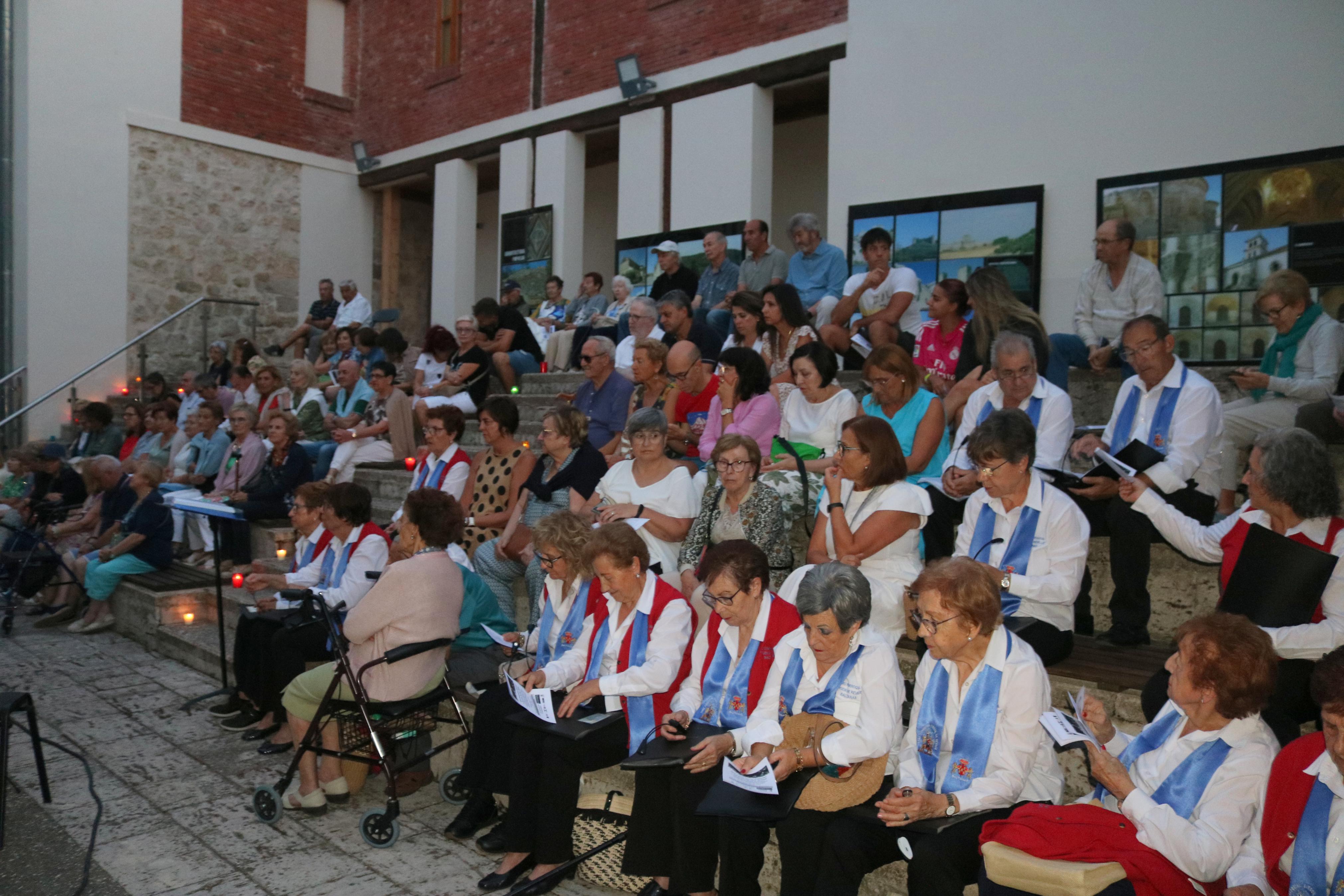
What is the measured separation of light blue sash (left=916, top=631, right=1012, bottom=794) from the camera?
275 cm

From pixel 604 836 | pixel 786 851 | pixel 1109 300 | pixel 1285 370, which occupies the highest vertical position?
pixel 1109 300

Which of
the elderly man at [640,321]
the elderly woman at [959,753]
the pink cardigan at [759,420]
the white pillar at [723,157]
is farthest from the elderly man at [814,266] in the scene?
the elderly woman at [959,753]

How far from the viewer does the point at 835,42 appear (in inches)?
366

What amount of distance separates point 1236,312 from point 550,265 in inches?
304

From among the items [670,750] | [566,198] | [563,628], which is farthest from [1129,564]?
[566,198]

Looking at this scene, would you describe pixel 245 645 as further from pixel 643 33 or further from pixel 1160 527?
pixel 643 33

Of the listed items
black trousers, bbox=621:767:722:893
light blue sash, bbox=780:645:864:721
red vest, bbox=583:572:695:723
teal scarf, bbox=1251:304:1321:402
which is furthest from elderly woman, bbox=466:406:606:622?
teal scarf, bbox=1251:304:1321:402

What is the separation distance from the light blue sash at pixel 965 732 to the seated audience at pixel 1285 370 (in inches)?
99.4

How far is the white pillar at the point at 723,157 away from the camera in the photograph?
10133mm

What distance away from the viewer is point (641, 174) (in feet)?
36.7

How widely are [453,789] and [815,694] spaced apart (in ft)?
6.54

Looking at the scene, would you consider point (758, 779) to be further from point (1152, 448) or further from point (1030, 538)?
point (1152, 448)

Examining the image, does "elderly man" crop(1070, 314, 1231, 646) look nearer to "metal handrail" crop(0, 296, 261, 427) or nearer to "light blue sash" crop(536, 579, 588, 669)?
"light blue sash" crop(536, 579, 588, 669)

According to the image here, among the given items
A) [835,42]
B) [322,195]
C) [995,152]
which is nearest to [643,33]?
[835,42]
